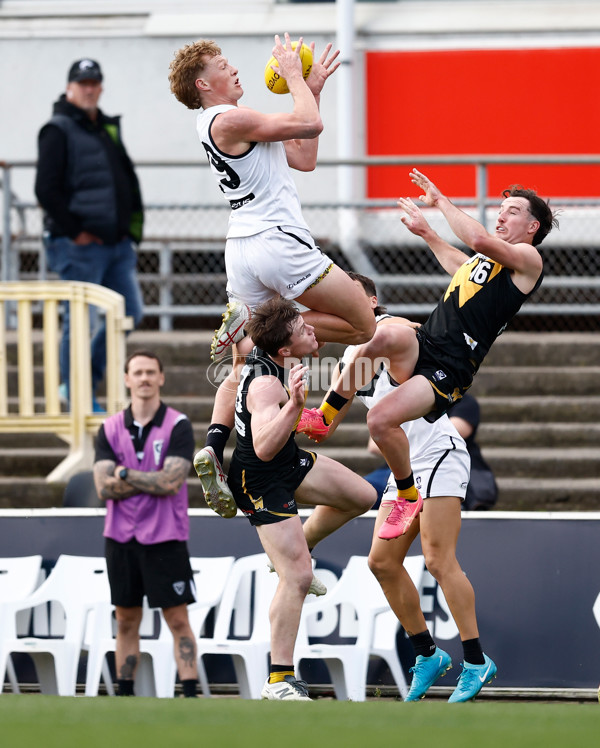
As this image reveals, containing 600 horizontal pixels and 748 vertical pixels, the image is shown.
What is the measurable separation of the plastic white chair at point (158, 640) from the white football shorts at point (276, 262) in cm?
266

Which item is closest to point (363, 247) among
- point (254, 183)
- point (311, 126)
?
point (254, 183)

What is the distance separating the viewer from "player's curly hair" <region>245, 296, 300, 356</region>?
6707 millimetres

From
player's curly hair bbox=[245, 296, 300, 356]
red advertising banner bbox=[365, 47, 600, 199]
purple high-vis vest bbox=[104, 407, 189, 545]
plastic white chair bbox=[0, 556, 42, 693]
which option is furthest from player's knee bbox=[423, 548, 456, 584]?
red advertising banner bbox=[365, 47, 600, 199]

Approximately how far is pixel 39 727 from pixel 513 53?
9596 millimetres

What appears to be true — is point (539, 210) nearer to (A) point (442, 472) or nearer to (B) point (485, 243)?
(B) point (485, 243)

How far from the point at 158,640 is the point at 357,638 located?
1300 millimetres

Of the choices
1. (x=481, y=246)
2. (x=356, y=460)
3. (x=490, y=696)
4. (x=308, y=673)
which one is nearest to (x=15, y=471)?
(x=356, y=460)

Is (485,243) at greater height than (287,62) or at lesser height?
lesser

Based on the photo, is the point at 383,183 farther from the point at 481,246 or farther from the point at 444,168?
the point at 481,246

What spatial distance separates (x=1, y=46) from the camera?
13836 millimetres

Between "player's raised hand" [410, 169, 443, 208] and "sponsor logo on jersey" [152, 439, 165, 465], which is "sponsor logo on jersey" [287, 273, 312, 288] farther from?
"sponsor logo on jersey" [152, 439, 165, 465]

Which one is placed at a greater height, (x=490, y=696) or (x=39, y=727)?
(x=39, y=727)

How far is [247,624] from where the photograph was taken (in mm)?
8844

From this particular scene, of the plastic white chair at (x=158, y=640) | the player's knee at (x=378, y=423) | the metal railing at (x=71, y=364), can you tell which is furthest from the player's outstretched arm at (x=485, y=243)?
the metal railing at (x=71, y=364)
